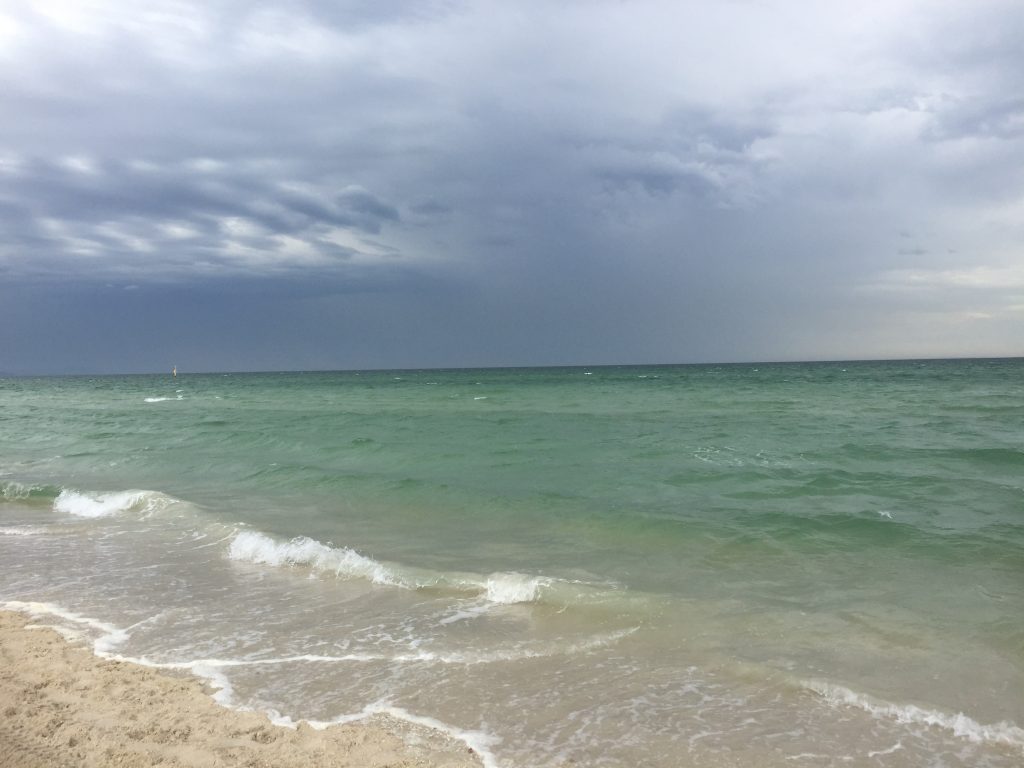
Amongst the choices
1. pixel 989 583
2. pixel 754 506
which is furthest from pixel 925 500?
pixel 989 583

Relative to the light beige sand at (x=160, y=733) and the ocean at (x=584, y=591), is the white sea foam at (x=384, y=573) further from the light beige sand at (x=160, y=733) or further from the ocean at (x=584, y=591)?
the light beige sand at (x=160, y=733)

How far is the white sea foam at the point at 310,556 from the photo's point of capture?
28.7ft

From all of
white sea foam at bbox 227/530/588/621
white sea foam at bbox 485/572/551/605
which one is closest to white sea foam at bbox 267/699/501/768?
white sea foam at bbox 227/530/588/621

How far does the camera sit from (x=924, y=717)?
4949 mm

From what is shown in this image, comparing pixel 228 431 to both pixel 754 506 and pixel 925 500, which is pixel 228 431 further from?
pixel 925 500

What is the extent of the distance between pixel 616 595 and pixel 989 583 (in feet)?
14.4

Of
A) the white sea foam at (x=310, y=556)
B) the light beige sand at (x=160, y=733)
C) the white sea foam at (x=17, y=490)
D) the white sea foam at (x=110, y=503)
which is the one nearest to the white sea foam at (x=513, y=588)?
the white sea foam at (x=310, y=556)

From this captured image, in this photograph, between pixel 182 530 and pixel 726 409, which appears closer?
pixel 182 530

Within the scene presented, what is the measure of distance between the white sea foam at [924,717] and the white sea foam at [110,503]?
39.9ft

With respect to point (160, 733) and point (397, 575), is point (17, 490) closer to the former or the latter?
point (397, 575)

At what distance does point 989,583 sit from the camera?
25.5 feet

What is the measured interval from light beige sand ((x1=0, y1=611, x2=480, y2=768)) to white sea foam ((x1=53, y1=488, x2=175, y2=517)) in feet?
26.8

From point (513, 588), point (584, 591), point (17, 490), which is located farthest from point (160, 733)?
point (17, 490)

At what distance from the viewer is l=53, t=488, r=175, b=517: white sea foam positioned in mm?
13086
